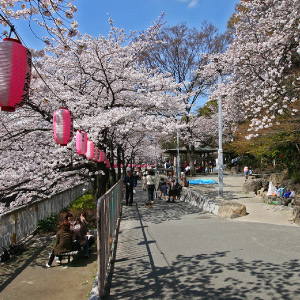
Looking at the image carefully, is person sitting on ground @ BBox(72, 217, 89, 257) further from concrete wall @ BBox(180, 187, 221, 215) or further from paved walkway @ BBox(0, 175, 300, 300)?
concrete wall @ BBox(180, 187, 221, 215)

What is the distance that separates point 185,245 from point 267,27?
9751 mm

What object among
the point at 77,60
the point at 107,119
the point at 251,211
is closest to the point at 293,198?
the point at 251,211

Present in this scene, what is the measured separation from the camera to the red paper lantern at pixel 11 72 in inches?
165

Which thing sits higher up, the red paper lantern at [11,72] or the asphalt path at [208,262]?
the red paper lantern at [11,72]

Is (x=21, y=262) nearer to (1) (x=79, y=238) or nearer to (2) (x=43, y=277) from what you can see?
(2) (x=43, y=277)

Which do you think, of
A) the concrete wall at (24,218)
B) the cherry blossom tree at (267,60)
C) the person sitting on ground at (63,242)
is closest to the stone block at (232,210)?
the cherry blossom tree at (267,60)

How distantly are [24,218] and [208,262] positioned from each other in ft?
22.2

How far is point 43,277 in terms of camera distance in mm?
6684

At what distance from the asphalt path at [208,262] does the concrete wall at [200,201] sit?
2501mm

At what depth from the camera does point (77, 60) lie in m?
11.6

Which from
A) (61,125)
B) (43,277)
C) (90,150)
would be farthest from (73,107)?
(43,277)

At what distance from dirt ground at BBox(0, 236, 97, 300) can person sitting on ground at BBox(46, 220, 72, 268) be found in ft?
1.12

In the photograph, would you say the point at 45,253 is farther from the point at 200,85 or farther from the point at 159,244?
the point at 200,85

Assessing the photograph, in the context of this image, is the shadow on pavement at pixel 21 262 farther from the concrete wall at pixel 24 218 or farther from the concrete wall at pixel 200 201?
the concrete wall at pixel 200 201
